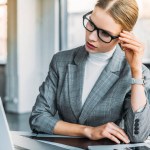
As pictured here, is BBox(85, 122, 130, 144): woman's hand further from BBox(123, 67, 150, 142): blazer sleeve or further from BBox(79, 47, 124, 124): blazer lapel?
BBox(79, 47, 124, 124): blazer lapel

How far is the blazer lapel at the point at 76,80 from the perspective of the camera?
5.56 feet

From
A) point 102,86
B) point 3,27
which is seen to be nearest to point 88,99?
point 102,86

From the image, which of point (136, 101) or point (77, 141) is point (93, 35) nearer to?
point (136, 101)

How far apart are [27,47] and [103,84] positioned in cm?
496

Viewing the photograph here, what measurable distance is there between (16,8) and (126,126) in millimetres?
5119

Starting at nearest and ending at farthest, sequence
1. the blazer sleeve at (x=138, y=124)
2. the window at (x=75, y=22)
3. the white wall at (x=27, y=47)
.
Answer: the blazer sleeve at (x=138, y=124) < the window at (x=75, y=22) < the white wall at (x=27, y=47)

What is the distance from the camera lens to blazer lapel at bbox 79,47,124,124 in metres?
1.65

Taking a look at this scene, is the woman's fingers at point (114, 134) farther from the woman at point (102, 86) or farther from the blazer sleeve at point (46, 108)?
the blazer sleeve at point (46, 108)

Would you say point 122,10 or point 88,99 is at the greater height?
point 122,10

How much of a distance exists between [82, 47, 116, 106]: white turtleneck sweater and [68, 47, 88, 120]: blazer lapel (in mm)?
25

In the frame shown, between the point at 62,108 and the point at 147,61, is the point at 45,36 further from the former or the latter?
the point at 62,108

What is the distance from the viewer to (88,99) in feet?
5.45

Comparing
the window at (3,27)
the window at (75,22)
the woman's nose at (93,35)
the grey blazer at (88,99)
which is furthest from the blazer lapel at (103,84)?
the window at (3,27)

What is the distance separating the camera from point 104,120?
5.43ft
